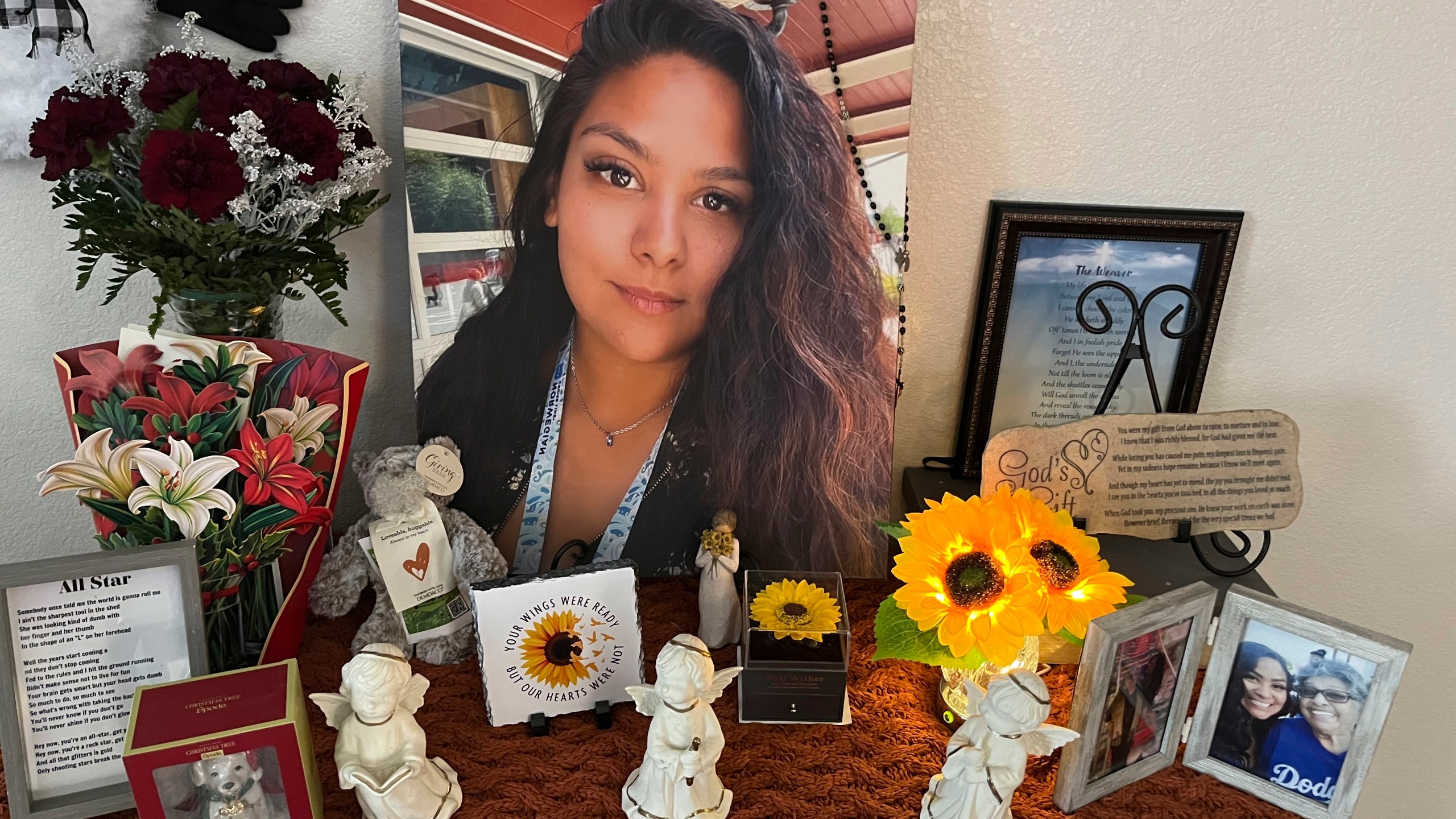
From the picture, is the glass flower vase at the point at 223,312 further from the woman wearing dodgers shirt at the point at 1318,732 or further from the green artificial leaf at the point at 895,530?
the woman wearing dodgers shirt at the point at 1318,732

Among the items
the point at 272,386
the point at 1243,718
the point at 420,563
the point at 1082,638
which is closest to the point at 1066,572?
the point at 1082,638

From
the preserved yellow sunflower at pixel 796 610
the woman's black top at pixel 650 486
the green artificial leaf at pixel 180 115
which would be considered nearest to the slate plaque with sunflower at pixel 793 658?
the preserved yellow sunflower at pixel 796 610

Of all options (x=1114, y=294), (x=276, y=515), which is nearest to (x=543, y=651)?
(x=276, y=515)

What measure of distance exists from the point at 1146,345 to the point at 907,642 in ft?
1.96

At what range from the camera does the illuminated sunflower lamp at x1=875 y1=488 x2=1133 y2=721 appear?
32.6 inches

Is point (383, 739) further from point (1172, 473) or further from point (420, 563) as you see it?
point (1172, 473)

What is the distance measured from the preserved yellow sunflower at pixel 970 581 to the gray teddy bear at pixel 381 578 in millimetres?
525

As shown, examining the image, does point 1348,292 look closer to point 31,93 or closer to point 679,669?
point 679,669

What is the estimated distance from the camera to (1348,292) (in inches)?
48.6

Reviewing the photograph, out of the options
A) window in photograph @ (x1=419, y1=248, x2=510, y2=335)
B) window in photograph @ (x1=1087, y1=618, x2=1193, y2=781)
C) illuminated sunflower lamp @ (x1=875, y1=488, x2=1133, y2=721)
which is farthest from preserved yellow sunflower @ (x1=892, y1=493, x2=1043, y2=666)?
window in photograph @ (x1=419, y1=248, x2=510, y2=335)

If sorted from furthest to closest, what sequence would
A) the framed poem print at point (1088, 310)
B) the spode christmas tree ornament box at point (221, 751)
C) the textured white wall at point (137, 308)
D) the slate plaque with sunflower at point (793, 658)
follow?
the framed poem print at point (1088, 310)
the textured white wall at point (137, 308)
the slate plaque with sunflower at point (793, 658)
the spode christmas tree ornament box at point (221, 751)

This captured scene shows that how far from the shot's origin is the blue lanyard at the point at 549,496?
116 cm

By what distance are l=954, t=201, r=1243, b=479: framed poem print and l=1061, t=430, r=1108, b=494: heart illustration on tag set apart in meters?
0.15

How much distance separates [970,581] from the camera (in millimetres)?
838
